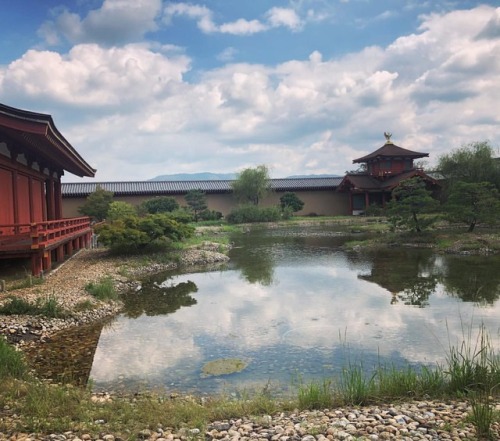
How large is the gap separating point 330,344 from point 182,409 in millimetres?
3466

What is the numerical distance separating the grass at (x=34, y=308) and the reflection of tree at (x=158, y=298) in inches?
63.5

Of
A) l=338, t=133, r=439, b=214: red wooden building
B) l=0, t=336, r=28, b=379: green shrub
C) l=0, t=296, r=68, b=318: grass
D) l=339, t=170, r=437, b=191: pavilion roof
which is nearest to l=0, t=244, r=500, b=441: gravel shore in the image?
l=0, t=336, r=28, b=379: green shrub

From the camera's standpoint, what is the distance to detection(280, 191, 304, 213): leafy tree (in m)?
41.3

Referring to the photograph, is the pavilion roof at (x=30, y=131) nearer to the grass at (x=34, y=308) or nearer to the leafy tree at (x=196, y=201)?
the grass at (x=34, y=308)

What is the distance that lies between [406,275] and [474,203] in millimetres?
9630

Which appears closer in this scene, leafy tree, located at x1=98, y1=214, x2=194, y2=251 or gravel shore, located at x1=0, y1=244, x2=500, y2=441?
gravel shore, located at x1=0, y1=244, x2=500, y2=441

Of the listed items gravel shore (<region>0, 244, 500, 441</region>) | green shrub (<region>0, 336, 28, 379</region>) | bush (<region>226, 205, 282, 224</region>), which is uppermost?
bush (<region>226, 205, 282, 224</region>)

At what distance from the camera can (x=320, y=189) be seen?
4534 cm

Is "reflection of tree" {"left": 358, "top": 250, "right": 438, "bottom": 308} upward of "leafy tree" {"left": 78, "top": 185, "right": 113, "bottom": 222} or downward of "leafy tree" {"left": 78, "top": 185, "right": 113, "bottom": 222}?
downward

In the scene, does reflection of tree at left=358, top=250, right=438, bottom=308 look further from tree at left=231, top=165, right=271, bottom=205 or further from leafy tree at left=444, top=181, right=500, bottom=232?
tree at left=231, top=165, right=271, bottom=205

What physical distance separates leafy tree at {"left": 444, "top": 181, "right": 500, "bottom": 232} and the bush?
16.7 metres

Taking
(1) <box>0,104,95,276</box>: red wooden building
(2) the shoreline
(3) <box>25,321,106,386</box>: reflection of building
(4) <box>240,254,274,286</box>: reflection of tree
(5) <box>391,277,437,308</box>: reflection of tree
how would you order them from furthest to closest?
1. (4) <box>240,254,274,286</box>: reflection of tree
2. (5) <box>391,277,437,308</box>: reflection of tree
3. (1) <box>0,104,95,276</box>: red wooden building
4. (2) the shoreline
5. (3) <box>25,321,106,386</box>: reflection of building

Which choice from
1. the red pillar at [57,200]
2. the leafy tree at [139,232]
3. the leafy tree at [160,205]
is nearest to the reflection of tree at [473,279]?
the leafy tree at [139,232]

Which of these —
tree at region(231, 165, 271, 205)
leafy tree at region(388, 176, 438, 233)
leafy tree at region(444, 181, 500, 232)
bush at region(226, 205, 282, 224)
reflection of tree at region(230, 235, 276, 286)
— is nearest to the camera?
reflection of tree at region(230, 235, 276, 286)
